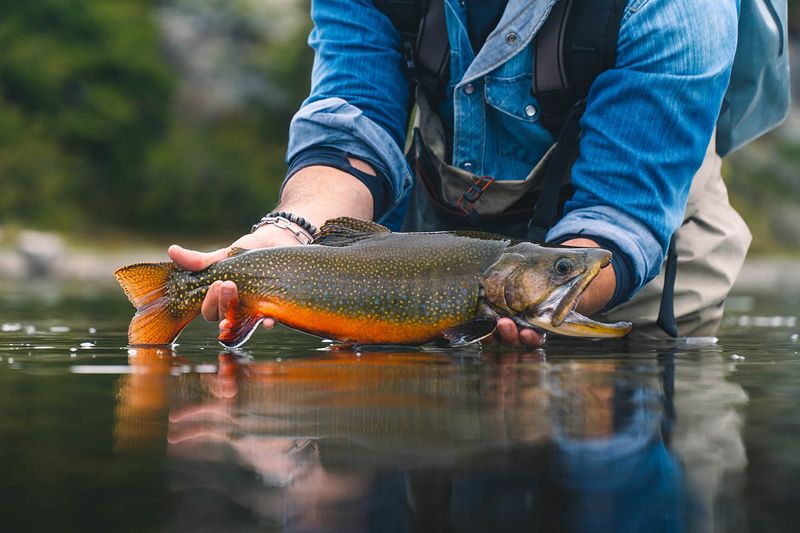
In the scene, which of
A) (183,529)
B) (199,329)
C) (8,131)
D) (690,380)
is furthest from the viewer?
(8,131)

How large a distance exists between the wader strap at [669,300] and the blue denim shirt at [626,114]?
330mm

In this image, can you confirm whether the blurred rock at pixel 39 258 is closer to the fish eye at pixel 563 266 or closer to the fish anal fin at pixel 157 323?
the fish anal fin at pixel 157 323

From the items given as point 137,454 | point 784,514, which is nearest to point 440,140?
point 137,454

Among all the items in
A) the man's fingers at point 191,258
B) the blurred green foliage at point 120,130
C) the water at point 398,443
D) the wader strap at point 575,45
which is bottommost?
the water at point 398,443

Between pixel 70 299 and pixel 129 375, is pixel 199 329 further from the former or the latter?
pixel 70 299

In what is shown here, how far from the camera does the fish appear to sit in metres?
3.14

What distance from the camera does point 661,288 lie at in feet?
13.9

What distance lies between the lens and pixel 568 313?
10.4 ft

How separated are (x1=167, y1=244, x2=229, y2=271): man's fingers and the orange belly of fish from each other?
0.22 meters

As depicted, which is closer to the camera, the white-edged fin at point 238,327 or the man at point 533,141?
the white-edged fin at point 238,327

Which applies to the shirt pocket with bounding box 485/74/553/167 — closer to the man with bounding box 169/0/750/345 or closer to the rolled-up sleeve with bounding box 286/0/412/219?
the man with bounding box 169/0/750/345

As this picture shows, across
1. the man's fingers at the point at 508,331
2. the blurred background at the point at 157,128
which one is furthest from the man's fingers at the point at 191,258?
the blurred background at the point at 157,128

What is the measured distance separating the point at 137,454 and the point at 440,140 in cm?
261

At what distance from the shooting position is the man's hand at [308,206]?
3.32m
